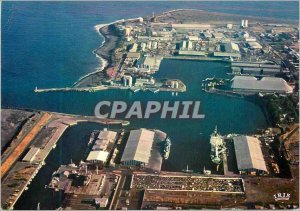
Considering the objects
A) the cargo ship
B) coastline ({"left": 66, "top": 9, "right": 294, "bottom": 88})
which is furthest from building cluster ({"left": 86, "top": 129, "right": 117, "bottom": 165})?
coastline ({"left": 66, "top": 9, "right": 294, "bottom": 88})

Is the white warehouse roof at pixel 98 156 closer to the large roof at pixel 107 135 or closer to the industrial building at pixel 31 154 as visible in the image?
the large roof at pixel 107 135

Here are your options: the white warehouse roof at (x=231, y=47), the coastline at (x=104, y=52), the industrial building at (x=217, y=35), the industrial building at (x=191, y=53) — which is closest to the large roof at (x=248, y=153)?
the coastline at (x=104, y=52)

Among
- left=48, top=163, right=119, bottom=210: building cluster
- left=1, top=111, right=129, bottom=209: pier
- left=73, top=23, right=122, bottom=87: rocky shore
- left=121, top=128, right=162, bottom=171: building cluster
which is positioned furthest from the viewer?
left=73, top=23, right=122, bottom=87: rocky shore

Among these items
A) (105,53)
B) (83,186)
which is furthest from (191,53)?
(83,186)

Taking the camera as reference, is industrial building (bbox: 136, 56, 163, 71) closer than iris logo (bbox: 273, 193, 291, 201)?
No

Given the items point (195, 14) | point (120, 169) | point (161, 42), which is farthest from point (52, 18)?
point (120, 169)

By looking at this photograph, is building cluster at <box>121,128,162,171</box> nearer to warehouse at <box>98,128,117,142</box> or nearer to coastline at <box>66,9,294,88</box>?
warehouse at <box>98,128,117,142</box>

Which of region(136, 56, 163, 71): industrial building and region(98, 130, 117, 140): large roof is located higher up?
region(136, 56, 163, 71): industrial building

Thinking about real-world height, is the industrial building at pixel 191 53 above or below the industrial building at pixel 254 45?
below
